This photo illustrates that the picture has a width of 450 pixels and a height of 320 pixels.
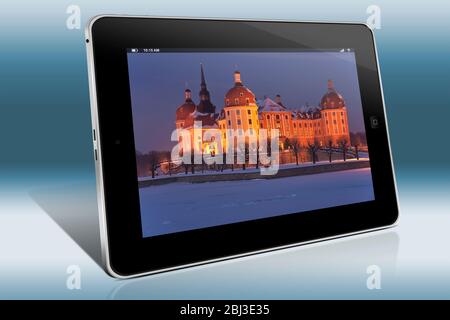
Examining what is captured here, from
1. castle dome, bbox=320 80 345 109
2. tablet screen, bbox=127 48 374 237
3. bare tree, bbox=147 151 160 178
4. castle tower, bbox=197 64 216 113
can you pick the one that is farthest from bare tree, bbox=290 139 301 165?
bare tree, bbox=147 151 160 178

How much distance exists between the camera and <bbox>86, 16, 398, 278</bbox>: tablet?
1181 mm

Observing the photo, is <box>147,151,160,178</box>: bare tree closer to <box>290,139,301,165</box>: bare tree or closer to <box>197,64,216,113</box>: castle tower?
<box>197,64,216,113</box>: castle tower

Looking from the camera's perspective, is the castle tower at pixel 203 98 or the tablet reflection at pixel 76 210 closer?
the castle tower at pixel 203 98

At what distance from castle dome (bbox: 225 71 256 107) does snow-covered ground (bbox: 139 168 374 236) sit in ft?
0.57

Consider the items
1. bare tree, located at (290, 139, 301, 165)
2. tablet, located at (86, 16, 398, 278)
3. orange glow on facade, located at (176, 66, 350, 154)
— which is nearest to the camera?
tablet, located at (86, 16, 398, 278)

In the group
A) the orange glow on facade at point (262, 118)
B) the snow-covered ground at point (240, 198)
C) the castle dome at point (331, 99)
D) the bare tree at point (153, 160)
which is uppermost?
the castle dome at point (331, 99)

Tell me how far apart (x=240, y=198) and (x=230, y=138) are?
14 cm

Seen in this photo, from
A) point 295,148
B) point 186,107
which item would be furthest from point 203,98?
point 295,148

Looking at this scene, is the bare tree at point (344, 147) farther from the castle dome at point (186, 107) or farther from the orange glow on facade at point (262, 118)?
the castle dome at point (186, 107)

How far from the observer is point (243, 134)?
4.42 ft

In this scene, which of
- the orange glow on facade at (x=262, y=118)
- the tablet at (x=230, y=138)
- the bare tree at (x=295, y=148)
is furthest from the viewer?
the bare tree at (x=295, y=148)

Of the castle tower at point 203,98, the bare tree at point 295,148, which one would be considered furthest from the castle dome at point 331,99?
the castle tower at point 203,98

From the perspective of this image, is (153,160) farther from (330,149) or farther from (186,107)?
(330,149)

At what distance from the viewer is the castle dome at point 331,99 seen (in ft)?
4.82
